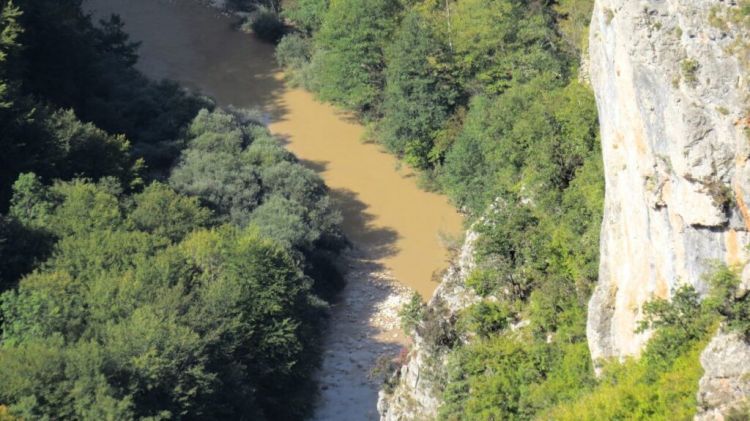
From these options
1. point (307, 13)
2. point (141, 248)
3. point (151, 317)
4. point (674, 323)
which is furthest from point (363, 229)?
point (674, 323)

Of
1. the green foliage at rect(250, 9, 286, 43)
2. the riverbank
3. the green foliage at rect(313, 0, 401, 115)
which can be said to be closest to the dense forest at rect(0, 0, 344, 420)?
the riverbank

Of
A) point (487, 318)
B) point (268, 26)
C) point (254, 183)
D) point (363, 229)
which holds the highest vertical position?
point (487, 318)

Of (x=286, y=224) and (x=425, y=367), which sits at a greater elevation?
(x=425, y=367)

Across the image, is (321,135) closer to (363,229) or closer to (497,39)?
(363,229)

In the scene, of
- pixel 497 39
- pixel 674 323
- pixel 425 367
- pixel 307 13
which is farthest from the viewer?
pixel 307 13

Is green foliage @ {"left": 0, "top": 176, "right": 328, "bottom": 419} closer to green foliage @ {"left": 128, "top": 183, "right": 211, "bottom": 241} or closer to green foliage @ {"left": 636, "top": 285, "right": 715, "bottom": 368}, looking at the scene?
green foliage @ {"left": 128, "top": 183, "right": 211, "bottom": 241}

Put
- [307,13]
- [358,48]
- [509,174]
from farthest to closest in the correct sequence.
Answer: [307,13], [358,48], [509,174]

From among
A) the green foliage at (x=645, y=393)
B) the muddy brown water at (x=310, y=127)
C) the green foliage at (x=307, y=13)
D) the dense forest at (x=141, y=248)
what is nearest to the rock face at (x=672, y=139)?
the green foliage at (x=645, y=393)

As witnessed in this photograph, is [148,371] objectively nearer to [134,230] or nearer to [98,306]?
[98,306]
